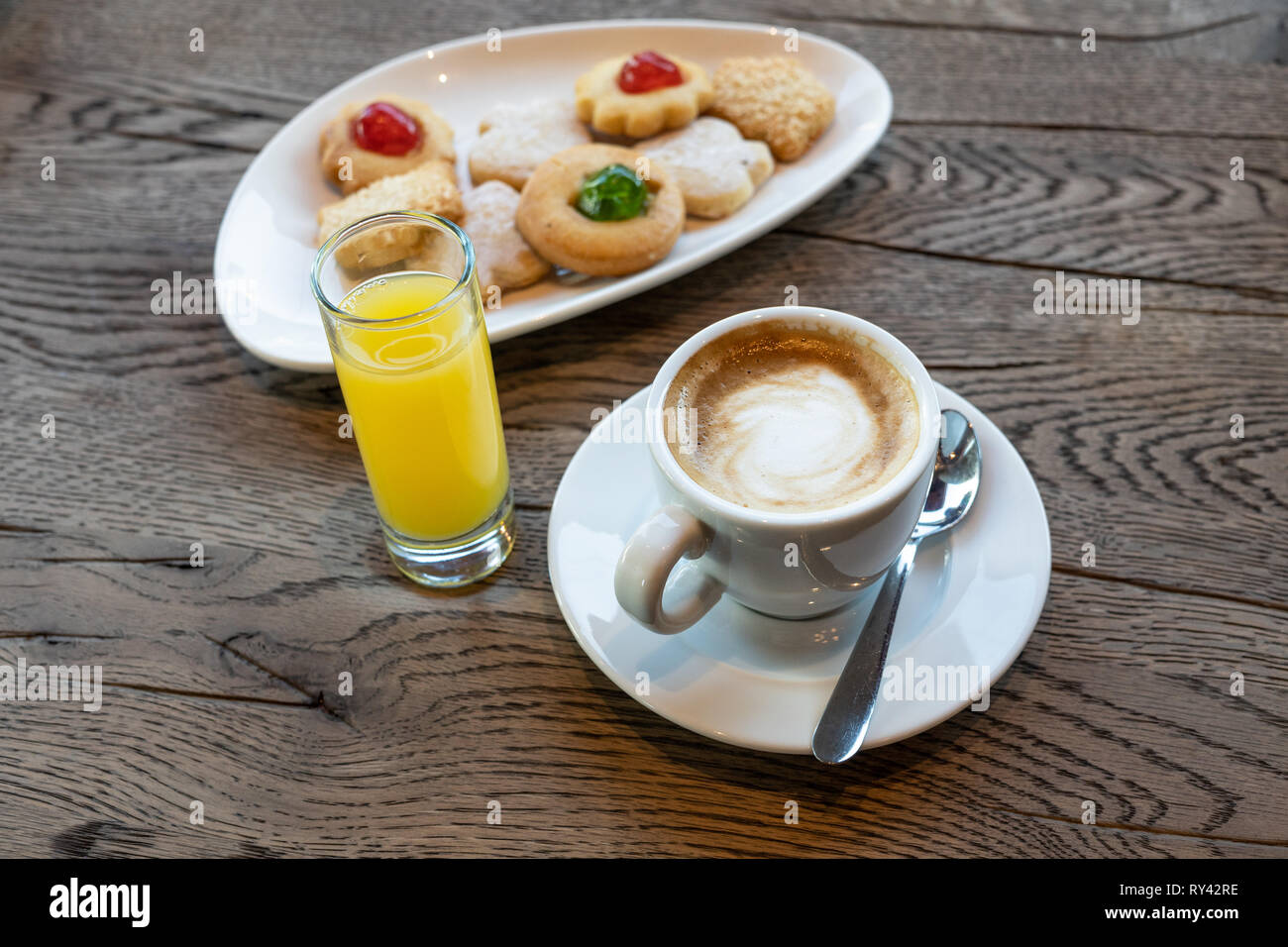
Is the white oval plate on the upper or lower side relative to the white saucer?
upper

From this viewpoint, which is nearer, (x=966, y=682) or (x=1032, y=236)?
(x=966, y=682)

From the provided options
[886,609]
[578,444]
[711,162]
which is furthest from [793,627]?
[711,162]

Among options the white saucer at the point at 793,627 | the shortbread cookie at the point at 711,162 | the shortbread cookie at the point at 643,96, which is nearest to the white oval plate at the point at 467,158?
the shortbread cookie at the point at 711,162

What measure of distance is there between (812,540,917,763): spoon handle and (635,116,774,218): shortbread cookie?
69cm

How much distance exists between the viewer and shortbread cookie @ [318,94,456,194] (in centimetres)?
163

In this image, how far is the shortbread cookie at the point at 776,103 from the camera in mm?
1643

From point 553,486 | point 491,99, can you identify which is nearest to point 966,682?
point 553,486

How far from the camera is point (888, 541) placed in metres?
1.00

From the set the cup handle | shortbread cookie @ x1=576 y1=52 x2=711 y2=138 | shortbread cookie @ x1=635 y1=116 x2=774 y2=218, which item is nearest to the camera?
the cup handle

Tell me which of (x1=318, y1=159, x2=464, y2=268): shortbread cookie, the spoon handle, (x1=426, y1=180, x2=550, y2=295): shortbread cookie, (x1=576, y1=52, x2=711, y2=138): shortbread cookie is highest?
(x1=576, y1=52, x2=711, y2=138): shortbread cookie

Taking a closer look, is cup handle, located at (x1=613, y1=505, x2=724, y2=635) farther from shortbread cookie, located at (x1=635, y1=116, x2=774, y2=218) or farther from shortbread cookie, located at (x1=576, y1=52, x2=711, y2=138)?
shortbread cookie, located at (x1=576, y1=52, x2=711, y2=138)

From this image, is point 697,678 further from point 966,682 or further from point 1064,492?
point 1064,492

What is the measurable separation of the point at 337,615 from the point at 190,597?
0.58ft

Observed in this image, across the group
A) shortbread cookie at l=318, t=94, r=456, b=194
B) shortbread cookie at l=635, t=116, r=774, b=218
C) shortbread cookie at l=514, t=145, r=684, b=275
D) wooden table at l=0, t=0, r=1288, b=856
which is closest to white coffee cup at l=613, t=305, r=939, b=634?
wooden table at l=0, t=0, r=1288, b=856
